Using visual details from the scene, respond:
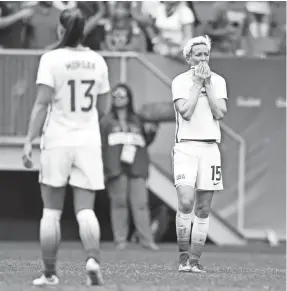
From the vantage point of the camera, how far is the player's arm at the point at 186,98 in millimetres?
10273

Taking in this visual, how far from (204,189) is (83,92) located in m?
1.96

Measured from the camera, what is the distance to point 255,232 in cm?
1698

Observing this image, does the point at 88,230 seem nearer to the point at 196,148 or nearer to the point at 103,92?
the point at 103,92

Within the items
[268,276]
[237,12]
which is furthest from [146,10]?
[268,276]

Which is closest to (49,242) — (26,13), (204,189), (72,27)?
(72,27)

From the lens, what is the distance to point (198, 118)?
10.4m

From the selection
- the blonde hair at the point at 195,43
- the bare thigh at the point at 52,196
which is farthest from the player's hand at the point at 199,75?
the bare thigh at the point at 52,196

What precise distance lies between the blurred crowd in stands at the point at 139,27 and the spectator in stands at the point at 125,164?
50.0 inches

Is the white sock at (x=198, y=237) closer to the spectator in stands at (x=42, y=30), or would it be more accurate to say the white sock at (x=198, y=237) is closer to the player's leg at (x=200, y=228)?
the player's leg at (x=200, y=228)

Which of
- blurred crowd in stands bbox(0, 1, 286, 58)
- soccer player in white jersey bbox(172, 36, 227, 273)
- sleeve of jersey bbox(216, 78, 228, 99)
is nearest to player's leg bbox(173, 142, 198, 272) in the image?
soccer player in white jersey bbox(172, 36, 227, 273)

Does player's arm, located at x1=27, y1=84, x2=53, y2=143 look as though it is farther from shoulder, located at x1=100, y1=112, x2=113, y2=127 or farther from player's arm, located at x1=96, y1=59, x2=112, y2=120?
shoulder, located at x1=100, y1=112, x2=113, y2=127

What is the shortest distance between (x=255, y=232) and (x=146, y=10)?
374cm

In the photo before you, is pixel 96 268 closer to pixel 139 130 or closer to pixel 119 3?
pixel 139 130

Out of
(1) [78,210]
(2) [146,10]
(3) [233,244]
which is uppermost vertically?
(2) [146,10]
